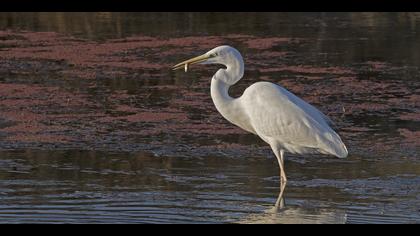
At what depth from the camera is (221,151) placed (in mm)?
10234

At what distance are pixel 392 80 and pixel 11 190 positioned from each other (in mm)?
6983

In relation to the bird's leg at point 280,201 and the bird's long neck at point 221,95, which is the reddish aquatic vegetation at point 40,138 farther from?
the bird's leg at point 280,201

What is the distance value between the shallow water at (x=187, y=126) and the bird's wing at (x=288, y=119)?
39cm

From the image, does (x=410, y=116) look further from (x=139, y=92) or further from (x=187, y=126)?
(x=139, y=92)

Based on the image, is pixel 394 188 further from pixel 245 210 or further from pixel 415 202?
pixel 245 210

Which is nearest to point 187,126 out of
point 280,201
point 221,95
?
point 221,95

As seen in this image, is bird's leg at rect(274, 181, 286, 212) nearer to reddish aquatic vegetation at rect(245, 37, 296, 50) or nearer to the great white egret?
the great white egret

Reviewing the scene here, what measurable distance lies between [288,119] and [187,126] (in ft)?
8.50

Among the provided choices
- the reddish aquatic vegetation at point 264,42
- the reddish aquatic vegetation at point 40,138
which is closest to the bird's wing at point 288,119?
the reddish aquatic vegetation at point 40,138

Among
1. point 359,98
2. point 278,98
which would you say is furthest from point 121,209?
point 359,98

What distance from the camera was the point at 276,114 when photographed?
29.0 ft

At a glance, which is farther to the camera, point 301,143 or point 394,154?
point 394,154

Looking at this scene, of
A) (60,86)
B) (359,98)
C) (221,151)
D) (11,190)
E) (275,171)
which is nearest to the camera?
(11,190)

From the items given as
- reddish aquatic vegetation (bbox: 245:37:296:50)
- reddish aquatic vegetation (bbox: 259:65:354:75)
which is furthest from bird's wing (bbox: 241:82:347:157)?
reddish aquatic vegetation (bbox: 245:37:296:50)
